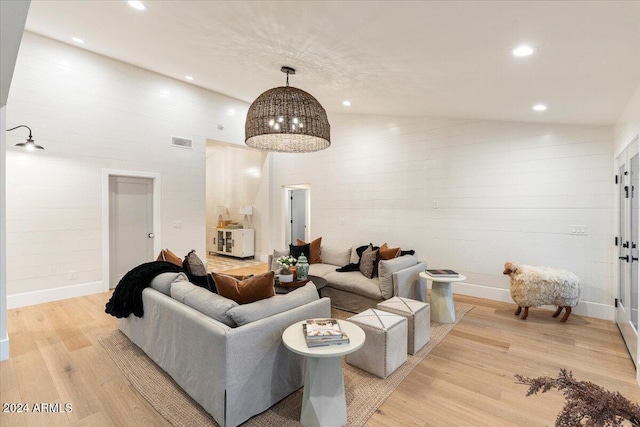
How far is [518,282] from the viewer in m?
3.78

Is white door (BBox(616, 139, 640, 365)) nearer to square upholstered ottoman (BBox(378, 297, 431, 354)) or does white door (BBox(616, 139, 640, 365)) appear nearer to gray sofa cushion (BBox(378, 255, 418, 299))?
square upholstered ottoman (BBox(378, 297, 431, 354))

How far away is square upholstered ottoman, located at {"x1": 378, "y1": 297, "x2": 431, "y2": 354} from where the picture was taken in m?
2.96

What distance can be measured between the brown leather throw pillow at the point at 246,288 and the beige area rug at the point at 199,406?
0.79m

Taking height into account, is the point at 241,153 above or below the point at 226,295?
above

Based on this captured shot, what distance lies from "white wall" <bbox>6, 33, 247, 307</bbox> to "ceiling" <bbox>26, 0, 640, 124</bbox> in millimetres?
503

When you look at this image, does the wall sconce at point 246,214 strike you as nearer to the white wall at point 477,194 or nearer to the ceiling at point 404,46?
the white wall at point 477,194

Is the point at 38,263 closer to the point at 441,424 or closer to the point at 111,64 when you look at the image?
the point at 111,64

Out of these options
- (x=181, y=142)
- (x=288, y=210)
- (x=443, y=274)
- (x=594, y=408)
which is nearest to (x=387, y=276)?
(x=443, y=274)

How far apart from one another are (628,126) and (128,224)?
7.04 meters

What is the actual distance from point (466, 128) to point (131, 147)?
5.71 metres

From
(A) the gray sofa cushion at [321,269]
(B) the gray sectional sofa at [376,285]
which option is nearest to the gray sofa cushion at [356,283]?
(B) the gray sectional sofa at [376,285]

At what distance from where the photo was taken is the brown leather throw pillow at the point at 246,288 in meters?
2.33

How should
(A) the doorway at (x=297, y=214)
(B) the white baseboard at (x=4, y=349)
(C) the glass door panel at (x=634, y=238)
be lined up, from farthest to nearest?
(A) the doorway at (x=297, y=214) < (C) the glass door panel at (x=634, y=238) < (B) the white baseboard at (x=4, y=349)

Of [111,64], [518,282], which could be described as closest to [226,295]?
[518,282]
